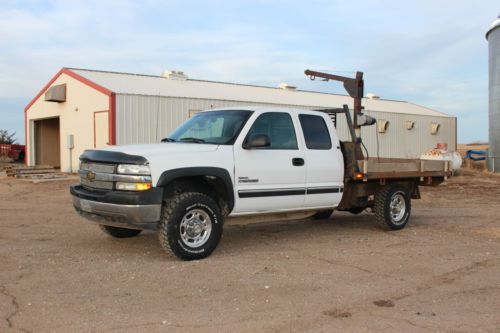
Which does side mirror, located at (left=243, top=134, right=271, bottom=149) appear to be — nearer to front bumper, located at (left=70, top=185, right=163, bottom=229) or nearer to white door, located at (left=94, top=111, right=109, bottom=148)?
front bumper, located at (left=70, top=185, right=163, bottom=229)

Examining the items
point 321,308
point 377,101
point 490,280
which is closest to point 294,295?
point 321,308

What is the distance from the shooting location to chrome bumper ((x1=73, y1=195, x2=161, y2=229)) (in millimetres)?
6125

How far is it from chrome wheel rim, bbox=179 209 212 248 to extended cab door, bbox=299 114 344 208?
70.3 inches

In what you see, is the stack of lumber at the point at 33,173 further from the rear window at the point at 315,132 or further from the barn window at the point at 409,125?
the barn window at the point at 409,125

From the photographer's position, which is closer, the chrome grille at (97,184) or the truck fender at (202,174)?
the truck fender at (202,174)

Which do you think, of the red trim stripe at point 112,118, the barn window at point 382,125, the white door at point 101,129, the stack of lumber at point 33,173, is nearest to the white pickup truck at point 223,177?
the red trim stripe at point 112,118

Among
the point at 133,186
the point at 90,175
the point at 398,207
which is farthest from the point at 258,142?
the point at 398,207

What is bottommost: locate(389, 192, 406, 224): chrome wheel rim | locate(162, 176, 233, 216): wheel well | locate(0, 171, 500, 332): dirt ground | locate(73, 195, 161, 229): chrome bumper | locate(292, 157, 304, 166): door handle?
locate(0, 171, 500, 332): dirt ground

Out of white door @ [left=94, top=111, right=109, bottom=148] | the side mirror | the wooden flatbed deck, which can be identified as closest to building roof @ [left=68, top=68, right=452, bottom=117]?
white door @ [left=94, top=111, right=109, bottom=148]

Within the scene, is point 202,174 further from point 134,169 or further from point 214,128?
point 214,128

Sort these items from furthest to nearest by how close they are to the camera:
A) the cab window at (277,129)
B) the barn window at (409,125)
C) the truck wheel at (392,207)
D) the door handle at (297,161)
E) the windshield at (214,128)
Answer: the barn window at (409,125) → the truck wheel at (392,207) → the door handle at (297,161) → the cab window at (277,129) → the windshield at (214,128)

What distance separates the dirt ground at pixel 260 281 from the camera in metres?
4.44

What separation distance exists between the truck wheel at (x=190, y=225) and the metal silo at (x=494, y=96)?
2230 cm

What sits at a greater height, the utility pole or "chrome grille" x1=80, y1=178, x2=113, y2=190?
the utility pole
